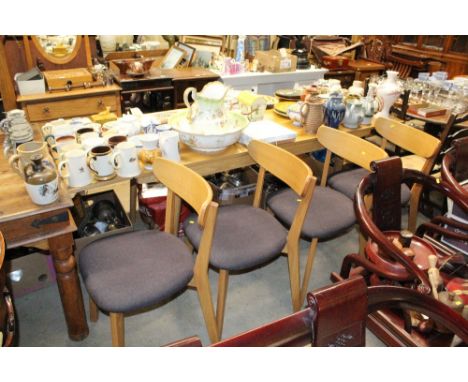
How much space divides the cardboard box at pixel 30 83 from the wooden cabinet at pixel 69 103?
0.18 feet

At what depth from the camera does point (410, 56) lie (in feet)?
15.4

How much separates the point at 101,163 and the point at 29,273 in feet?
2.49

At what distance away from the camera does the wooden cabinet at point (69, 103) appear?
2674 mm

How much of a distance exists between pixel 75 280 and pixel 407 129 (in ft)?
5.84

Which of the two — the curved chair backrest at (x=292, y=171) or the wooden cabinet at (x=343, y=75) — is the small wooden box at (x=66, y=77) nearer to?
the curved chair backrest at (x=292, y=171)

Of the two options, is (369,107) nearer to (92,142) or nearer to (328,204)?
A: (328,204)

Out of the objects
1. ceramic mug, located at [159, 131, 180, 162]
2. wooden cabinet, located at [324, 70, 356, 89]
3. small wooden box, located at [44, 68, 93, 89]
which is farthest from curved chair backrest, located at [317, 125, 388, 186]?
wooden cabinet, located at [324, 70, 356, 89]

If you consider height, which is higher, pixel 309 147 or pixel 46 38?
pixel 46 38

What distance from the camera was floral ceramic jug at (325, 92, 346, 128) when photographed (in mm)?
1998

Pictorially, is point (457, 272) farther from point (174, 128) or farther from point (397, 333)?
point (174, 128)

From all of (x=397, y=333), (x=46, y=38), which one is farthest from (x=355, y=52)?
(x=397, y=333)

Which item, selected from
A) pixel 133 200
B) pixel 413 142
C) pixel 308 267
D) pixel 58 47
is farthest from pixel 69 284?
pixel 58 47

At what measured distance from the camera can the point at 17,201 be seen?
4.30 ft

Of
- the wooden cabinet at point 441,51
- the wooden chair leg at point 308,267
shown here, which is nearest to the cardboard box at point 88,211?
the wooden chair leg at point 308,267
